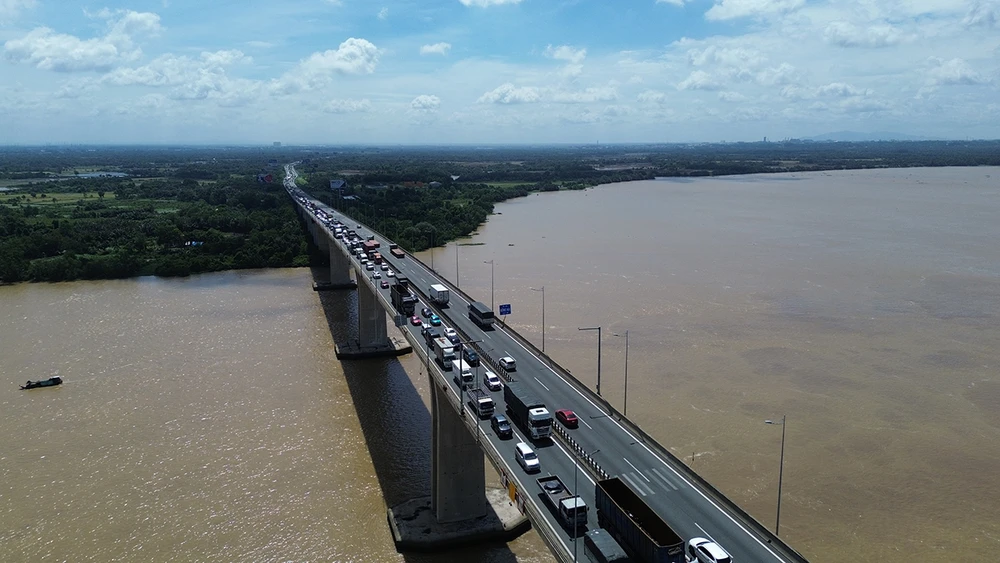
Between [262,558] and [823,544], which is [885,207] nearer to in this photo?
[823,544]

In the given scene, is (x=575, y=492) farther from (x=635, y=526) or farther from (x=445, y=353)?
(x=445, y=353)

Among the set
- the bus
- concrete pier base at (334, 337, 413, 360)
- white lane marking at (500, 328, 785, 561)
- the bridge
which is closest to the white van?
the bridge

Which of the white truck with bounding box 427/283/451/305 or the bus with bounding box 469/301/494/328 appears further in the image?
the white truck with bounding box 427/283/451/305

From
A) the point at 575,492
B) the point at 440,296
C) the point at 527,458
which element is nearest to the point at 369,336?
the point at 440,296

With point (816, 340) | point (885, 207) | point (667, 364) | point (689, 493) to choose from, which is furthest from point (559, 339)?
point (885, 207)

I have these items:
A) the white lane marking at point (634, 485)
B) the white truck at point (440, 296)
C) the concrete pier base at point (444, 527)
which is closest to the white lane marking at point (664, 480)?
the white lane marking at point (634, 485)

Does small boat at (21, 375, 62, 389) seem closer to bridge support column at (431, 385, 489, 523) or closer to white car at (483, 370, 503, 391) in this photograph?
bridge support column at (431, 385, 489, 523)

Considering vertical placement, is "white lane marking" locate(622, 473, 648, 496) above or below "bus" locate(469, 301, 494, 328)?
below
